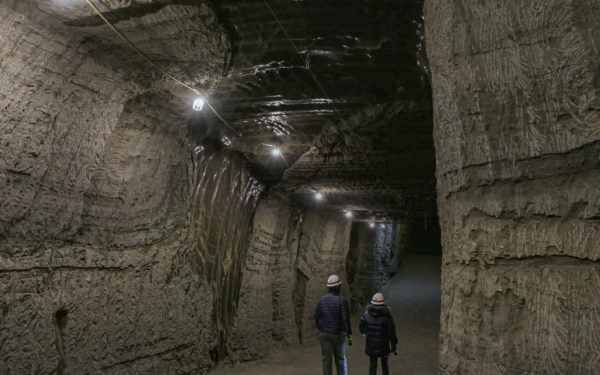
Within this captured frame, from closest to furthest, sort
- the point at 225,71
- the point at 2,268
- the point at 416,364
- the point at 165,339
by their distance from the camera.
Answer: the point at 2,268
the point at 225,71
the point at 165,339
the point at 416,364

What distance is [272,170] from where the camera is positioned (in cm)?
621

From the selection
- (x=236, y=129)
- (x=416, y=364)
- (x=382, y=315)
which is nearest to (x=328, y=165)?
(x=236, y=129)

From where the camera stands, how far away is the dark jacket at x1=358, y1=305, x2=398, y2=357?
510 centimetres

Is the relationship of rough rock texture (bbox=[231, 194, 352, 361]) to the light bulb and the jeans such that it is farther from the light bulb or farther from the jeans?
the light bulb

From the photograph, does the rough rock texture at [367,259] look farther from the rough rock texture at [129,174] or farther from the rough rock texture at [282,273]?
the rough rock texture at [129,174]

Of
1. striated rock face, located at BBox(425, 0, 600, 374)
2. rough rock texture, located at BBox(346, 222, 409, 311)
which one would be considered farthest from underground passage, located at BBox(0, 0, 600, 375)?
rough rock texture, located at BBox(346, 222, 409, 311)

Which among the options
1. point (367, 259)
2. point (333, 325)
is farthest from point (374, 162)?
point (367, 259)

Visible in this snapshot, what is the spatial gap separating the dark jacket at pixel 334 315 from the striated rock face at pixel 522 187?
12.4 ft

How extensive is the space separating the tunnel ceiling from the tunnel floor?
3501 mm

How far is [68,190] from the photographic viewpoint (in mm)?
3340

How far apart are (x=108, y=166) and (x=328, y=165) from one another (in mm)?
3114

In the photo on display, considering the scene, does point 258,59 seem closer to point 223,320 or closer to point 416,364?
point 223,320

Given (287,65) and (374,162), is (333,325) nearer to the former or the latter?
(374,162)

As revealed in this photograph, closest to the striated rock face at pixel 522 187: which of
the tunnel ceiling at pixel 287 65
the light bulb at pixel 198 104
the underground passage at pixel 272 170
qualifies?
the underground passage at pixel 272 170
